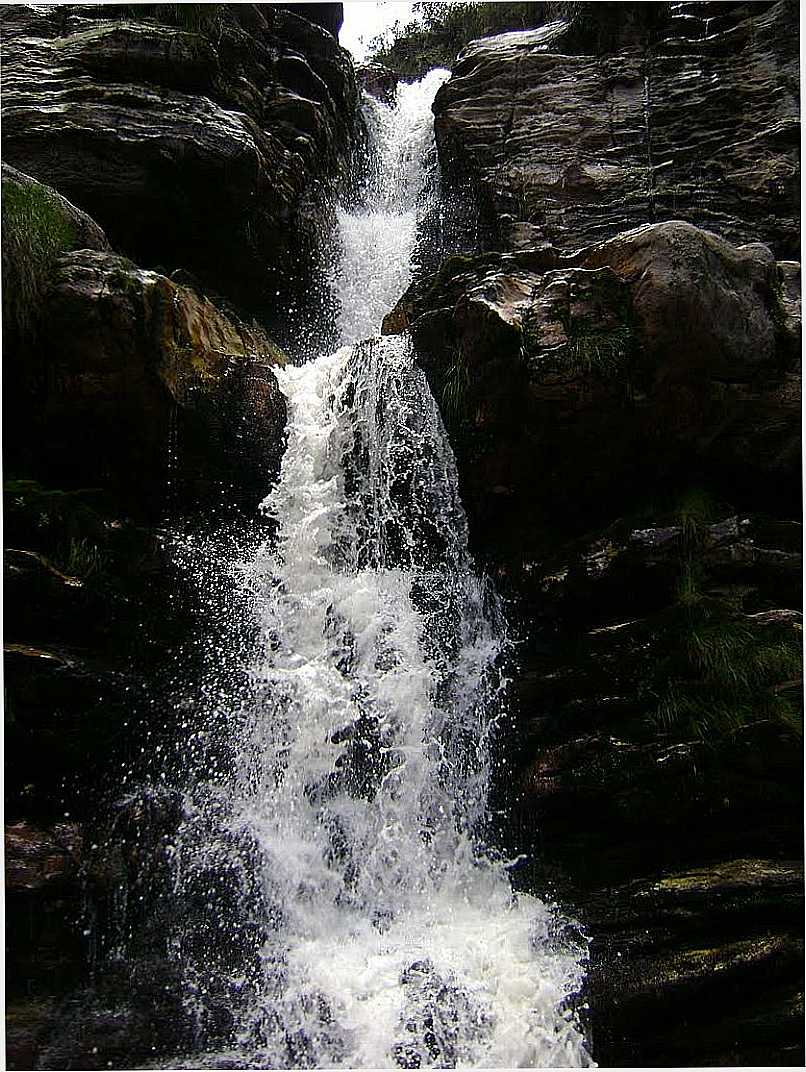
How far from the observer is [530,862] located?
4.15 metres

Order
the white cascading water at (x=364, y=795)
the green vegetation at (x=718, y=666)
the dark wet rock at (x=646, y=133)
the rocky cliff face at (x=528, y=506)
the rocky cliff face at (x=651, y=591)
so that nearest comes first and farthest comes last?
1. the white cascading water at (x=364, y=795)
2. the rocky cliff face at (x=651, y=591)
3. the rocky cliff face at (x=528, y=506)
4. the green vegetation at (x=718, y=666)
5. the dark wet rock at (x=646, y=133)

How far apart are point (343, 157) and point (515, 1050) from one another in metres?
8.18

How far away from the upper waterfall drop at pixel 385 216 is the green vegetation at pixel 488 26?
110cm

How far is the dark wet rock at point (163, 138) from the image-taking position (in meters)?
6.20

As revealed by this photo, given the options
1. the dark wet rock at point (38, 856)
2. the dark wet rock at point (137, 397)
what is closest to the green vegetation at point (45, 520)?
the dark wet rock at point (137, 397)

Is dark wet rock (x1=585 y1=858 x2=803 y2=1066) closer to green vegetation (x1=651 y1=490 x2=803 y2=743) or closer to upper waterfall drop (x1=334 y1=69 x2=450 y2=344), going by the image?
green vegetation (x1=651 y1=490 x2=803 y2=743)

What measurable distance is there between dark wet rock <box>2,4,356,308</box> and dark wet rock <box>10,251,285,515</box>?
1.54m

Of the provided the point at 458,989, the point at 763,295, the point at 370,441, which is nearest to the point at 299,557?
the point at 370,441

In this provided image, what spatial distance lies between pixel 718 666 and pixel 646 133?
17.7 ft

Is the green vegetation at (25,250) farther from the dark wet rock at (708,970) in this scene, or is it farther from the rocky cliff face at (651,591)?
the dark wet rock at (708,970)

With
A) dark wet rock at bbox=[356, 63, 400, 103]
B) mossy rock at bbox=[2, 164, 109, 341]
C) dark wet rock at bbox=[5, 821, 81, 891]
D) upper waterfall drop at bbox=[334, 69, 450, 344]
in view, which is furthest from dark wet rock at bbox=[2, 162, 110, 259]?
dark wet rock at bbox=[356, 63, 400, 103]

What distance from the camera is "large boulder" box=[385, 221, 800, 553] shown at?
4.55m

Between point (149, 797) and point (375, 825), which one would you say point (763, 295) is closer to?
point (375, 825)

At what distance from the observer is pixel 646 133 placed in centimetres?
733
